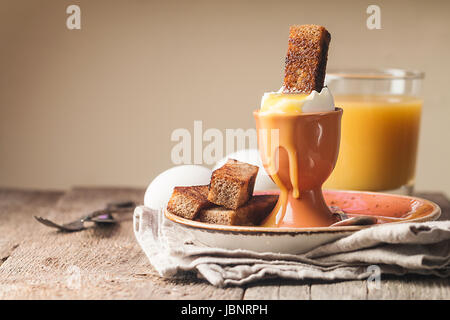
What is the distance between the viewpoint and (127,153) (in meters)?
2.36

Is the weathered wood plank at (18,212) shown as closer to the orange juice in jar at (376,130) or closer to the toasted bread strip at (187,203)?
the toasted bread strip at (187,203)

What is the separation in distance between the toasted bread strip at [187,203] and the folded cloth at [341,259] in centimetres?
8

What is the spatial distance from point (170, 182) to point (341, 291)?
60cm

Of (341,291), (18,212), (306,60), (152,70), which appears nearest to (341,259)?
(341,291)

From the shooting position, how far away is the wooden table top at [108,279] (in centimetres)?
85

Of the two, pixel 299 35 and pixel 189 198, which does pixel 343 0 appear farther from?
pixel 189 198

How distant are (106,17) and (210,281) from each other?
160cm

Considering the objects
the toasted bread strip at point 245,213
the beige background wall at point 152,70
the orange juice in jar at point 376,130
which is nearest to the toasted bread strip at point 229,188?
the toasted bread strip at point 245,213

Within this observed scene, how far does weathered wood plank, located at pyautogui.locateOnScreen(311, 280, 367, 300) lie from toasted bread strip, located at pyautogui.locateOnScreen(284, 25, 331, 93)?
1.04 ft

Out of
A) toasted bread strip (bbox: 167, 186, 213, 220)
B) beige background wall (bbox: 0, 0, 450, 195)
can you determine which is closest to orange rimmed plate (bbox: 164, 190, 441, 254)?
toasted bread strip (bbox: 167, 186, 213, 220)

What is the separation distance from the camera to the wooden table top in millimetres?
847

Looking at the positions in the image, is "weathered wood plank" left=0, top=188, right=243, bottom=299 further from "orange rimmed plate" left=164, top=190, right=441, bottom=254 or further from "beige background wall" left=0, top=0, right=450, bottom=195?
"beige background wall" left=0, top=0, right=450, bottom=195

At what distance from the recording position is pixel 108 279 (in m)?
0.93
